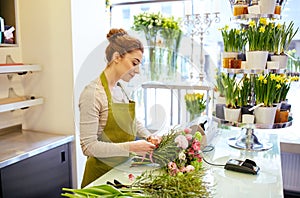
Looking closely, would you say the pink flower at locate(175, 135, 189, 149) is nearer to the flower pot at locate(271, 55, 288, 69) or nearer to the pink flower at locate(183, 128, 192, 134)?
the pink flower at locate(183, 128, 192, 134)

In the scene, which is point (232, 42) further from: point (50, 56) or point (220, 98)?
point (50, 56)

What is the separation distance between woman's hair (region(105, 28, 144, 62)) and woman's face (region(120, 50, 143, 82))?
0.02 m

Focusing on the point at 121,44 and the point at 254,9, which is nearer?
the point at 121,44

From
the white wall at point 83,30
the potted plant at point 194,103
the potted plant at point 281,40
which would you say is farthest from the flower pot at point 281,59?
the white wall at point 83,30

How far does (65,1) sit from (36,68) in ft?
1.83

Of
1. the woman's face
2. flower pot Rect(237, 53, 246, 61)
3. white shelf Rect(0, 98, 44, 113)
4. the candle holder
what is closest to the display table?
the woman's face

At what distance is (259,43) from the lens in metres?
1.79

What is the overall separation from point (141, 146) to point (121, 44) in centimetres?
49

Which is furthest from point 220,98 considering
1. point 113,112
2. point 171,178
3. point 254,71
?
point 171,178

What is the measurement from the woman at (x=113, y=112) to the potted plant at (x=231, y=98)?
616 mm

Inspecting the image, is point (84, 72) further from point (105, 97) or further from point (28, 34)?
point (28, 34)

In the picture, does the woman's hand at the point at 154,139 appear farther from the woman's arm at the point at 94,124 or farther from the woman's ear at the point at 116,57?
the woman's ear at the point at 116,57

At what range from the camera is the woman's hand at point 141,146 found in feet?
4.67

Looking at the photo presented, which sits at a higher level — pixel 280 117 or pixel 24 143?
pixel 280 117
